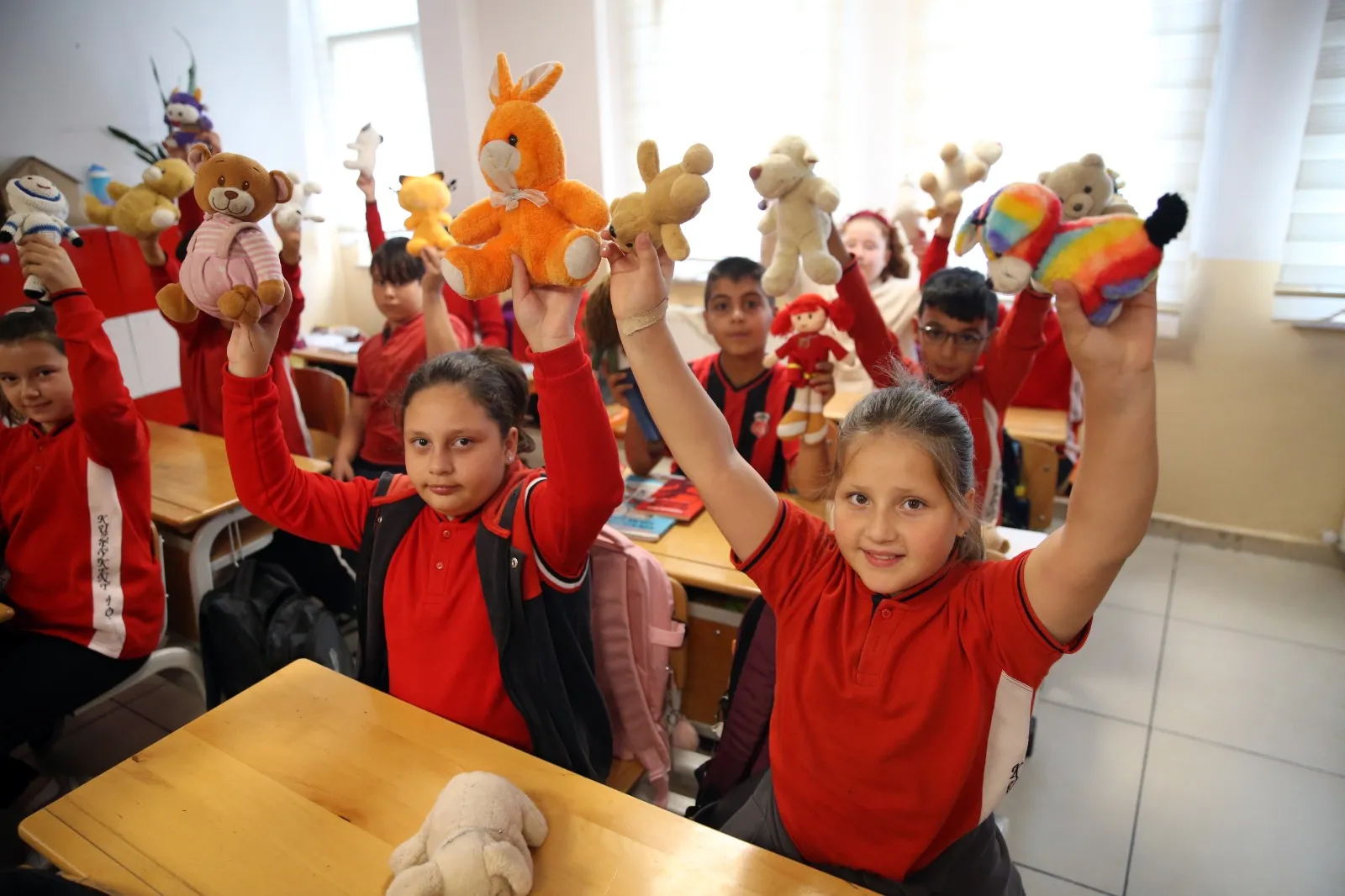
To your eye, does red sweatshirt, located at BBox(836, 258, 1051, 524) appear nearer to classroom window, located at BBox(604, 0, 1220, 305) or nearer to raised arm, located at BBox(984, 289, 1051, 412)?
raised arm, located at BBox(984, 289, 1051, 412)

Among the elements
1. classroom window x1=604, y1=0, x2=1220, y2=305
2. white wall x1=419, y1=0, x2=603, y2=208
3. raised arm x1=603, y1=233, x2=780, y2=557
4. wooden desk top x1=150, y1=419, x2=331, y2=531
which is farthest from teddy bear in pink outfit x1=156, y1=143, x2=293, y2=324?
white wall x1=419, y1=0, x2=603, y2=208

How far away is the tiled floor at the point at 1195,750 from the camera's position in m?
1.71

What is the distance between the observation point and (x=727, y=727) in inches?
51.4

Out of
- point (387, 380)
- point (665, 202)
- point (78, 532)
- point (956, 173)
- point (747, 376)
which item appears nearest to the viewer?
point (665, 202)

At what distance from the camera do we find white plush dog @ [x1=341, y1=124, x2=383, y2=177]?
2.46 meters

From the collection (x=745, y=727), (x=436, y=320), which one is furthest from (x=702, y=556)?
(x=436, y=320)

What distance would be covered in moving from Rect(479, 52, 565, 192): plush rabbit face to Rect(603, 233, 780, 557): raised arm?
0.48ft

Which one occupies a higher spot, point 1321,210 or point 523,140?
point 523,140

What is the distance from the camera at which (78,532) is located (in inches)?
64.1

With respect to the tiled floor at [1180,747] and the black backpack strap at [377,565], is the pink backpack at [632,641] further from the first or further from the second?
the tiled floor at [1180,747]

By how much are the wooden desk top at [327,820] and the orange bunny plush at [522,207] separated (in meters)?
0.60

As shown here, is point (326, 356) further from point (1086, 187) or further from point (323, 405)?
point (1086, 187)

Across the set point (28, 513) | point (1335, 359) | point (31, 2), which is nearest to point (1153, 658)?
point (1335, 359)

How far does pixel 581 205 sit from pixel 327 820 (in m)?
0.78
